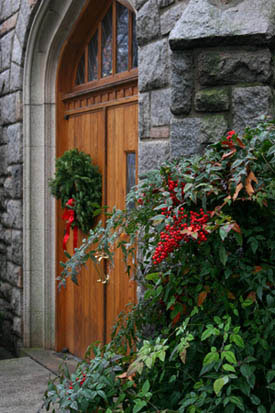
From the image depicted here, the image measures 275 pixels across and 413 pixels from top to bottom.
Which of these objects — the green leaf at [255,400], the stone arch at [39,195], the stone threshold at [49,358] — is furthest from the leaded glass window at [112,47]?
the green leaf at [255,400]

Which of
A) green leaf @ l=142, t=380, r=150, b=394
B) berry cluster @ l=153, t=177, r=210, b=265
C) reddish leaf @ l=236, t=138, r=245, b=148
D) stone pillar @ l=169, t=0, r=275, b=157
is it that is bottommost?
green leaf @ l=142, t=380, r=150, b=394

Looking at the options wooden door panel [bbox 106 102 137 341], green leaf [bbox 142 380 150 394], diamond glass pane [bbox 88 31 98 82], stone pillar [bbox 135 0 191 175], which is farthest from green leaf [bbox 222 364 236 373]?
diamond glass pane [bbox 88 31 98 82]

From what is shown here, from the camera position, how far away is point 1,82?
20.9 ft

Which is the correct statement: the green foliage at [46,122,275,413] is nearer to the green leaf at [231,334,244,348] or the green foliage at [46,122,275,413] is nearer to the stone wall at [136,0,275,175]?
the green leaf at [231,334,244,348]

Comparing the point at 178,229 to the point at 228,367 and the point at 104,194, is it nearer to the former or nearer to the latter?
the point at 228,367

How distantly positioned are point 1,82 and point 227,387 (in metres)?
4.72

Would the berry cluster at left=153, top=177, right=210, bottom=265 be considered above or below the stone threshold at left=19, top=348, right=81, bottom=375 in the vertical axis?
above

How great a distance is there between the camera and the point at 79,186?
16.3 feet

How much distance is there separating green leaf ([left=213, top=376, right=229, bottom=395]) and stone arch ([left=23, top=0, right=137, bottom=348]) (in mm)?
3516

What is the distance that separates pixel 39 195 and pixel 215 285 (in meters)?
3.43

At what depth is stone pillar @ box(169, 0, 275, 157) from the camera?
116 inches

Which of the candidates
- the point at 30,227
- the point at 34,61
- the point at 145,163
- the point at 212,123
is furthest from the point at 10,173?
the point at 212,123

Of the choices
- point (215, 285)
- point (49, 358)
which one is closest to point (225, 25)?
point (215, 285)

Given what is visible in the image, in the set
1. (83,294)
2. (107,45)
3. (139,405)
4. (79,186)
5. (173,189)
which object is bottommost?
(139,405)
